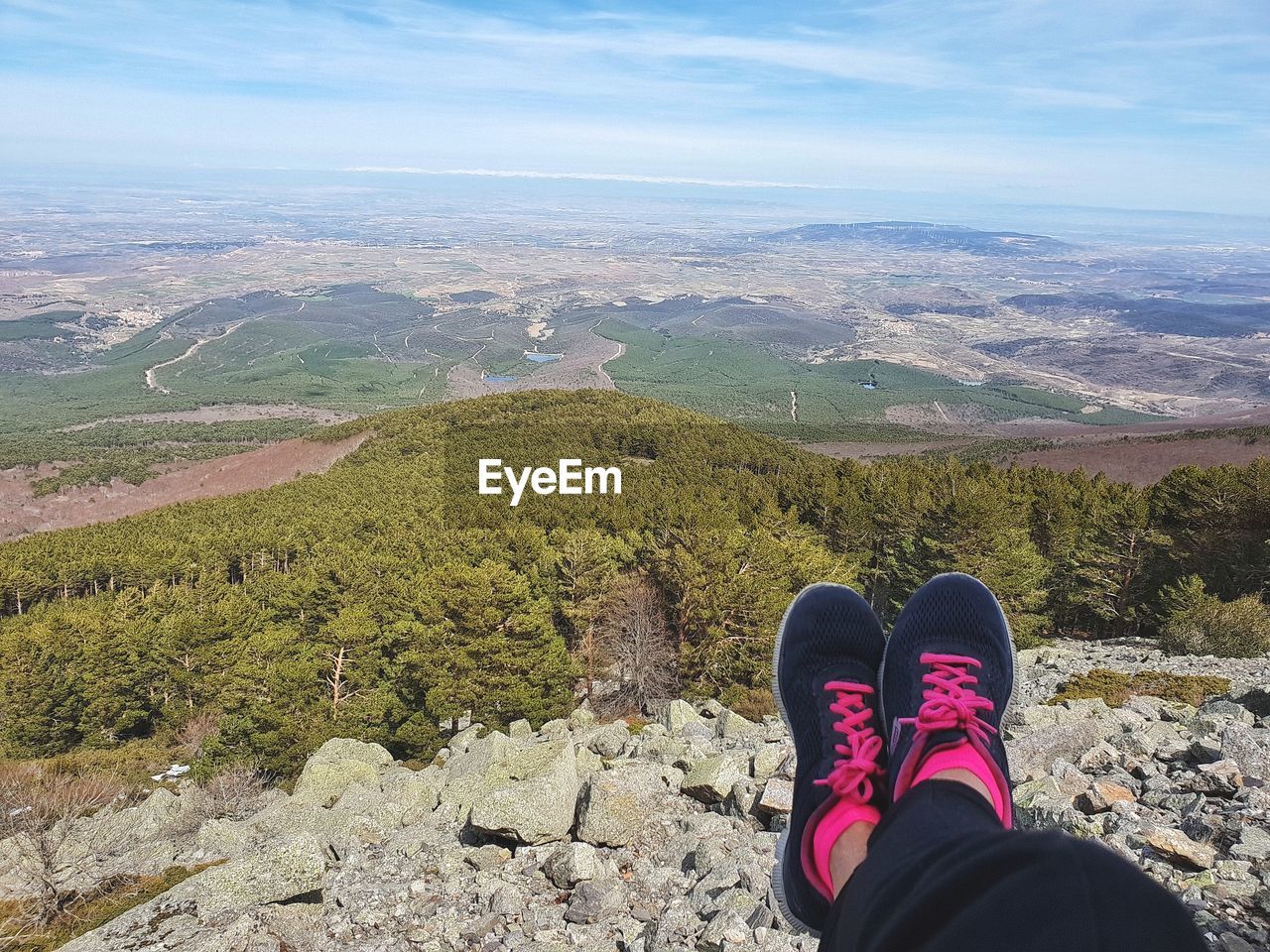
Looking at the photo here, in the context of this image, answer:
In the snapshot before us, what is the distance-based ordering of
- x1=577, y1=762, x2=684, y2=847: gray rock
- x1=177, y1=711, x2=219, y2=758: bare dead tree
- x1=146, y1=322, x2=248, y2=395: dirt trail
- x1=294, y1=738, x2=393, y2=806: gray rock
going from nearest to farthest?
x1=577, y1=762, x2=684, y2=847: gray rock, x1=294, y1=738, x2=393, y2=806: gray rock, x1=177, y1=711, x2=219, y2=758: bare dead tree, x1=146, y1=322, x2=248, y2=395: dirt trail

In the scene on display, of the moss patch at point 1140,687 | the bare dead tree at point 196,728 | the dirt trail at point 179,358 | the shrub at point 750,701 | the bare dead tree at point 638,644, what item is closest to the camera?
the moss patch at point 1140,687

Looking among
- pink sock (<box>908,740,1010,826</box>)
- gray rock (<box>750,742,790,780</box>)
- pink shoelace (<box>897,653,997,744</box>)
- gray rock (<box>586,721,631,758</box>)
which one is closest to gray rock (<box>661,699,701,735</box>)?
gray rock (<box>586,721,631,758</box>)

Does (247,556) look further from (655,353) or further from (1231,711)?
(655,353)

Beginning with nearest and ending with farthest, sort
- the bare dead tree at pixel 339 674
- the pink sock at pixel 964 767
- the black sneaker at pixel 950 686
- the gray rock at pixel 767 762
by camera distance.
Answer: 1. the pink sock at pixel 964 767
2. the black sneaker at pixel 950 686
3. the gray rock at pixel 767 762
4. the bare dead tree at pixel 339 674

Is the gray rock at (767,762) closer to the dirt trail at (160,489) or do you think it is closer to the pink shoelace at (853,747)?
the pink shoelace at (853,747)

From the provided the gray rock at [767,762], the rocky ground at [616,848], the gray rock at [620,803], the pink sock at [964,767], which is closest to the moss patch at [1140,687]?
the rocky ground at [616,848]

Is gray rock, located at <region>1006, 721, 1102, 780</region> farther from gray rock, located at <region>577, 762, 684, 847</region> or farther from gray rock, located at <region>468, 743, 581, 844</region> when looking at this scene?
gray rock, located at <region>468, 743, 581, 844</region>

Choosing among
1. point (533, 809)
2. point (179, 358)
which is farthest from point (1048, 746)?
point (179, 358)
